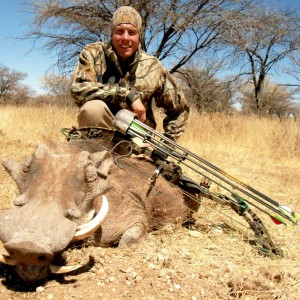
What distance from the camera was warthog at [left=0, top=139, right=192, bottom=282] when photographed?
5.69ft

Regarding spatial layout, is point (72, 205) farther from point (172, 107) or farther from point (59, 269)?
point (172, 107)

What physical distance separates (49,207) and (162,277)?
680 millimetres

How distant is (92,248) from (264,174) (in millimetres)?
4515

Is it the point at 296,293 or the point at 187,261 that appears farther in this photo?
the point at 187,261

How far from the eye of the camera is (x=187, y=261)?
7.86ft

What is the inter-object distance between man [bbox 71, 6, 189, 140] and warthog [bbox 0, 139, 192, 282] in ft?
1.57

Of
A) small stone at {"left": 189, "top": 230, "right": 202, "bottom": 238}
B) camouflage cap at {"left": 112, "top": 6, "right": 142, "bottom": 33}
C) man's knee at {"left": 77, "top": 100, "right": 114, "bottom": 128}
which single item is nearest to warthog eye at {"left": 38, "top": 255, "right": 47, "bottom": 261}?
small stone at {"left": 189, "top": 230, "right": 202, "bottom": 238}

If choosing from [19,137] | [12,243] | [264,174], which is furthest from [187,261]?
[19,137]

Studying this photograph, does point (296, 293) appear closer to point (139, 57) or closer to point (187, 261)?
point (187, 261)

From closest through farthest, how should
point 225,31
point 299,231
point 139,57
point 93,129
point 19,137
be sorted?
point 93,129 → point 299,231 → point 139,57 → point 19,137 → point 225,31

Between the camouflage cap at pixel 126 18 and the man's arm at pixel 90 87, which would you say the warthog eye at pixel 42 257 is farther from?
the camouflage cap at pixel 126 18

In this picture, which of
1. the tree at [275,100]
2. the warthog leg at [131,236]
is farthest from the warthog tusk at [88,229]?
the tree at [275,100]

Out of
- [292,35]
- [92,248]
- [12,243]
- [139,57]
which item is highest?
[292,35]

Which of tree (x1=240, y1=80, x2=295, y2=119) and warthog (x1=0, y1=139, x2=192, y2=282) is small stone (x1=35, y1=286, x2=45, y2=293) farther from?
tree (x1=240, y1=80, x2=295, y2=119)
